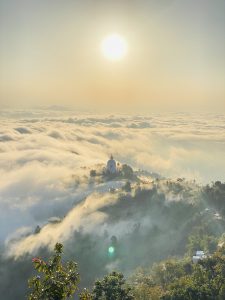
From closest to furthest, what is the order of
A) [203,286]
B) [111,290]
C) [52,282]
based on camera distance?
[52,282]
[111,290]
[203,286]

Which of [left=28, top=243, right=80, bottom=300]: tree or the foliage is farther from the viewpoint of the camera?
the foliage

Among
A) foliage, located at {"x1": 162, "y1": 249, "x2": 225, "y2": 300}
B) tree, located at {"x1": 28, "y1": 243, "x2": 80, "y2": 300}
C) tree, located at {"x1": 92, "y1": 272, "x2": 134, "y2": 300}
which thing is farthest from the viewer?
foliage, located at {"x1": 162, "y1": 249, "x2": 225, "y2": 300}

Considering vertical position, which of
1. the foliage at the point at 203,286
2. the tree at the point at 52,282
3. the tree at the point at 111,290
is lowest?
the foliage at the point at 203,286

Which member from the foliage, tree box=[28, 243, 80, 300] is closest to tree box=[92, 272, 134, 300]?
the foliage

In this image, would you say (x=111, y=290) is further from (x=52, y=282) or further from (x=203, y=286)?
(x=52, y=282)

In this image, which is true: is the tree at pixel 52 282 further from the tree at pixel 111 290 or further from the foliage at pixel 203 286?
the foliage at pixel 203 286

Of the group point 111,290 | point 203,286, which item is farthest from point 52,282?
point 203,286

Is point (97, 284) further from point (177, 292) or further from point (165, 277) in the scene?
point (165, 277)

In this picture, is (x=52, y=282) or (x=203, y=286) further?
(x=203, y=286)

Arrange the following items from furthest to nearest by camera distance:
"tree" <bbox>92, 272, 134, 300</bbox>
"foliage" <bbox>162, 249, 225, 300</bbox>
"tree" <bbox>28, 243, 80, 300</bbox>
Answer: "foliage" <bbox>162, 249, 225, 300</bbox>, "tree" <bbox>92, 272, 134, 300</bbox>, "tree" <bbox>28, 243, 80, 300</bbox>

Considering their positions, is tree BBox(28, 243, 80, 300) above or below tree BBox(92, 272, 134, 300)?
above

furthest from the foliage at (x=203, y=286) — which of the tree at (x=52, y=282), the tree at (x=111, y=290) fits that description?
the tree at (x=52, y=282)

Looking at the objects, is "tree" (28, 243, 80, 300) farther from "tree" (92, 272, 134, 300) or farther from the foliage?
the foliage
